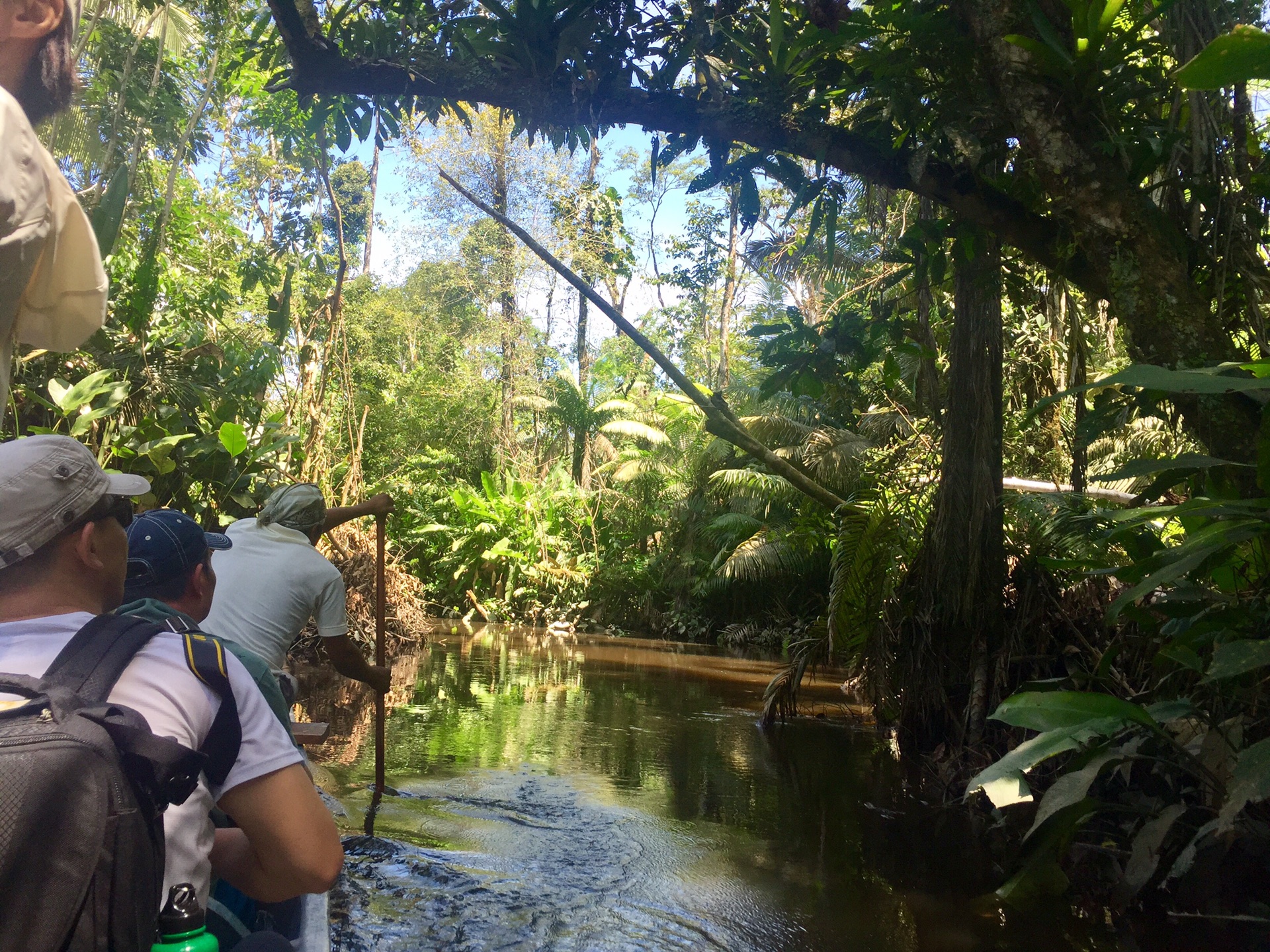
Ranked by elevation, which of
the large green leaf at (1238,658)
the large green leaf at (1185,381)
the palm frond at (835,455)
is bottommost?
the large green leaf at (1238,658)

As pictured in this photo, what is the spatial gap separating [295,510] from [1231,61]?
3746 mm

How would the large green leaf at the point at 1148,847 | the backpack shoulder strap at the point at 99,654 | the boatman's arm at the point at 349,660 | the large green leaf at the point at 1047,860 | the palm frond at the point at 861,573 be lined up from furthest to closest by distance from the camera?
1. the palm frond at the point at 861,573
2. the boatman's arm at the point at 349,660
3. the large green leaf at the point at 1148,847
4. the large green leaf at the point at 1047,860
5. the backpack shoulder strap at the point at 99,654

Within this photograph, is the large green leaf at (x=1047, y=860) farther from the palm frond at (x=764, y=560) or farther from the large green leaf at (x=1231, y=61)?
the palm frond at (x=764, y=560)

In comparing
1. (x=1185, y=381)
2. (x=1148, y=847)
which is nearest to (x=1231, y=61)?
(x=1185, y=381)

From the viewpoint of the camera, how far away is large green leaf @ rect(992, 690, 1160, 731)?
3607 millimetres

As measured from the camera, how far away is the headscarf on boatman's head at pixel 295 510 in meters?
4.38

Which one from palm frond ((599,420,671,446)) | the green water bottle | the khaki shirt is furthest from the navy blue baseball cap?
palm frond ((599,420,671,446))

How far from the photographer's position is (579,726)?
870 cm

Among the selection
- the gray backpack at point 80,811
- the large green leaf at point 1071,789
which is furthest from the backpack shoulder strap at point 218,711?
the large green leaf at point 1071,789

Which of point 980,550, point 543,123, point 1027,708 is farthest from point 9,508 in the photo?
Answer: point 980,550

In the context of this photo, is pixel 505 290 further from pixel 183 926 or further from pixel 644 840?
pixel 183 926

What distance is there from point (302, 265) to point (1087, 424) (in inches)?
436

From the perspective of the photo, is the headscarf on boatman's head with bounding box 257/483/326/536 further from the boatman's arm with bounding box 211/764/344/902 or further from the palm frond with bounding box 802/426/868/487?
the palm frond with bounding box 802/426/868/487

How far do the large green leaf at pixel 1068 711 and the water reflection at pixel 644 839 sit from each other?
3.83 feet
